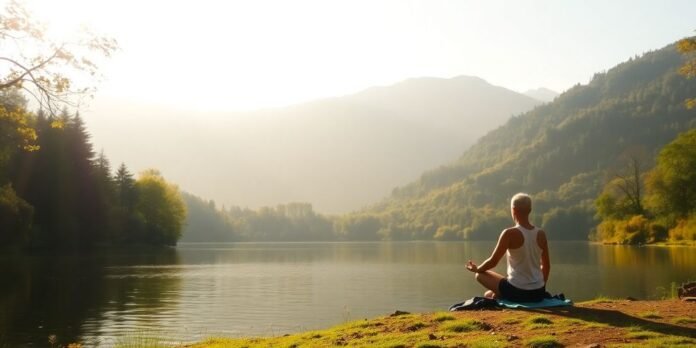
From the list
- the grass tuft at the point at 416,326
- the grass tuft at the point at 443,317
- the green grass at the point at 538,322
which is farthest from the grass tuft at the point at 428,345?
the grass tuft at the point at 443,317

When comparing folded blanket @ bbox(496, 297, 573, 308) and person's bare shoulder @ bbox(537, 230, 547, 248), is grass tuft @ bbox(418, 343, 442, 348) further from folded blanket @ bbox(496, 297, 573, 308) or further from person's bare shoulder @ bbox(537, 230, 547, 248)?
person's bare shoulder @ bbox(537, 230, 547, 248)

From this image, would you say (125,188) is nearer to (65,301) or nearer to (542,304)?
(65,301)

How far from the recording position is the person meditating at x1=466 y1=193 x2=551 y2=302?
43.5 feet

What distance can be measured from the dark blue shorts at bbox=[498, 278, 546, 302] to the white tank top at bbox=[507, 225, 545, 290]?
107 millimetres

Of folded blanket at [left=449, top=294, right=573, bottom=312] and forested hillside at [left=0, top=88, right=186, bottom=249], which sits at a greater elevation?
forested hillside at [left=0, top=88, right=186, bottom=249]

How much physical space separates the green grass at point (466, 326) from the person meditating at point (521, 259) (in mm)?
1218

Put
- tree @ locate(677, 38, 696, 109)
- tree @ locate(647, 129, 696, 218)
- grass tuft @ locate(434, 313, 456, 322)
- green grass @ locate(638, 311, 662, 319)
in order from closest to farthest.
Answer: green grass @ locate(638, 311, 662, 319)
grass tuft @ locate(434, 313, 456, 322)
tree @ locate(677, 38, 696, 109)
tree @ locate(647, 129, 696, 218)

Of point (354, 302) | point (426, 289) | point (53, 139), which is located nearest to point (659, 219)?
point (426, 289)

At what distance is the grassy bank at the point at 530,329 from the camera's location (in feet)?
35.5

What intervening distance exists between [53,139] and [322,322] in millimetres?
82326

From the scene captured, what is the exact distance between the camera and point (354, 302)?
3444 centimetres

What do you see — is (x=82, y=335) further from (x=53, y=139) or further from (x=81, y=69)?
(x=53, y=139)

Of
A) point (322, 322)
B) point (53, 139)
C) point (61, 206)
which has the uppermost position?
point (53, 139)

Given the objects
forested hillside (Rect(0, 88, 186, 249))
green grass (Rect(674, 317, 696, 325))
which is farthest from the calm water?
forested hillside (Rect(0, 88, 186, 249))
